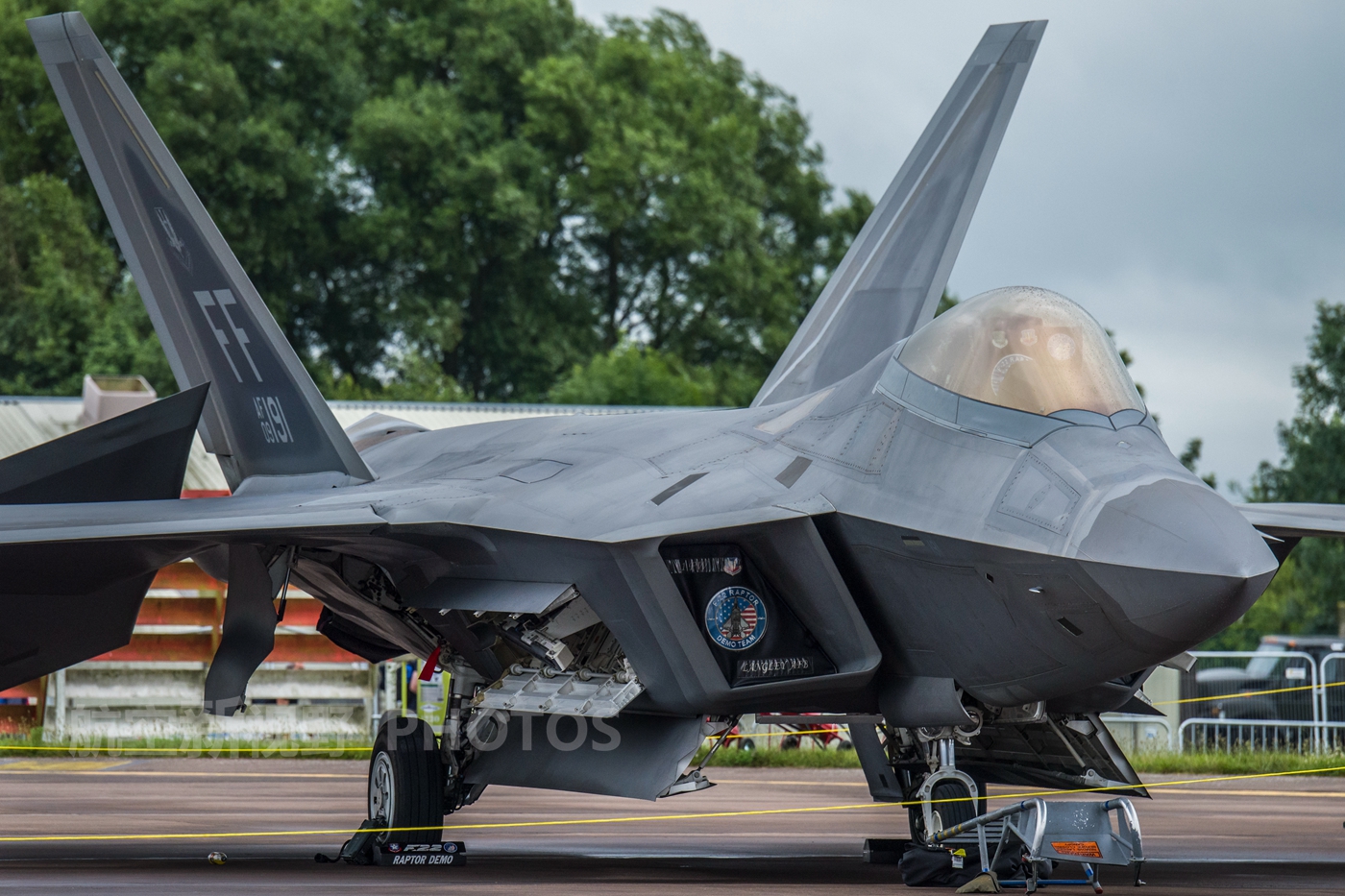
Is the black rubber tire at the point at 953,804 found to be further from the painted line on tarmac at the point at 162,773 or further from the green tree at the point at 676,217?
the green tree at the point at 676,217

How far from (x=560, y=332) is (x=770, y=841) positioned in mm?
35190

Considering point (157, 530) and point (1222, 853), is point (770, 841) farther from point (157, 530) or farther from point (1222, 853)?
point (157, 530)

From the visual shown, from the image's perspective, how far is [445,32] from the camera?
47.0 m

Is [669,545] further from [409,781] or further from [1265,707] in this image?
[1265,707]


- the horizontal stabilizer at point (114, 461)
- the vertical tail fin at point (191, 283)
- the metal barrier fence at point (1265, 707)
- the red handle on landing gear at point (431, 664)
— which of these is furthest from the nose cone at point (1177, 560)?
the metal barrier fence at point (1265, 707)

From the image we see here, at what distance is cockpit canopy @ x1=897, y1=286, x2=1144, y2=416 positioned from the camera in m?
7.21

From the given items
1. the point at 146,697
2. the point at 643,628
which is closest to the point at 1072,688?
the point at 643,628

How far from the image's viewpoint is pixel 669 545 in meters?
7.71

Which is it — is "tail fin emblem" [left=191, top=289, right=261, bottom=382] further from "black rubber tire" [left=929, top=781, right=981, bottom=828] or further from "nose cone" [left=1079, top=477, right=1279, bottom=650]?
"nose cone" [left=1079, top=477, right=1279, bottom=650]

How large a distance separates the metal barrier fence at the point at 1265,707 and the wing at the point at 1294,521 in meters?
8.97

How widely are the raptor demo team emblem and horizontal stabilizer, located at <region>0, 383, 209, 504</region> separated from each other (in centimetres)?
329

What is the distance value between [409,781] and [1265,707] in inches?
639

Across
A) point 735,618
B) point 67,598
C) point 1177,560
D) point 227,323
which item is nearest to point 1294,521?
point 1177,560

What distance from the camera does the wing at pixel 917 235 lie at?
1134cm
